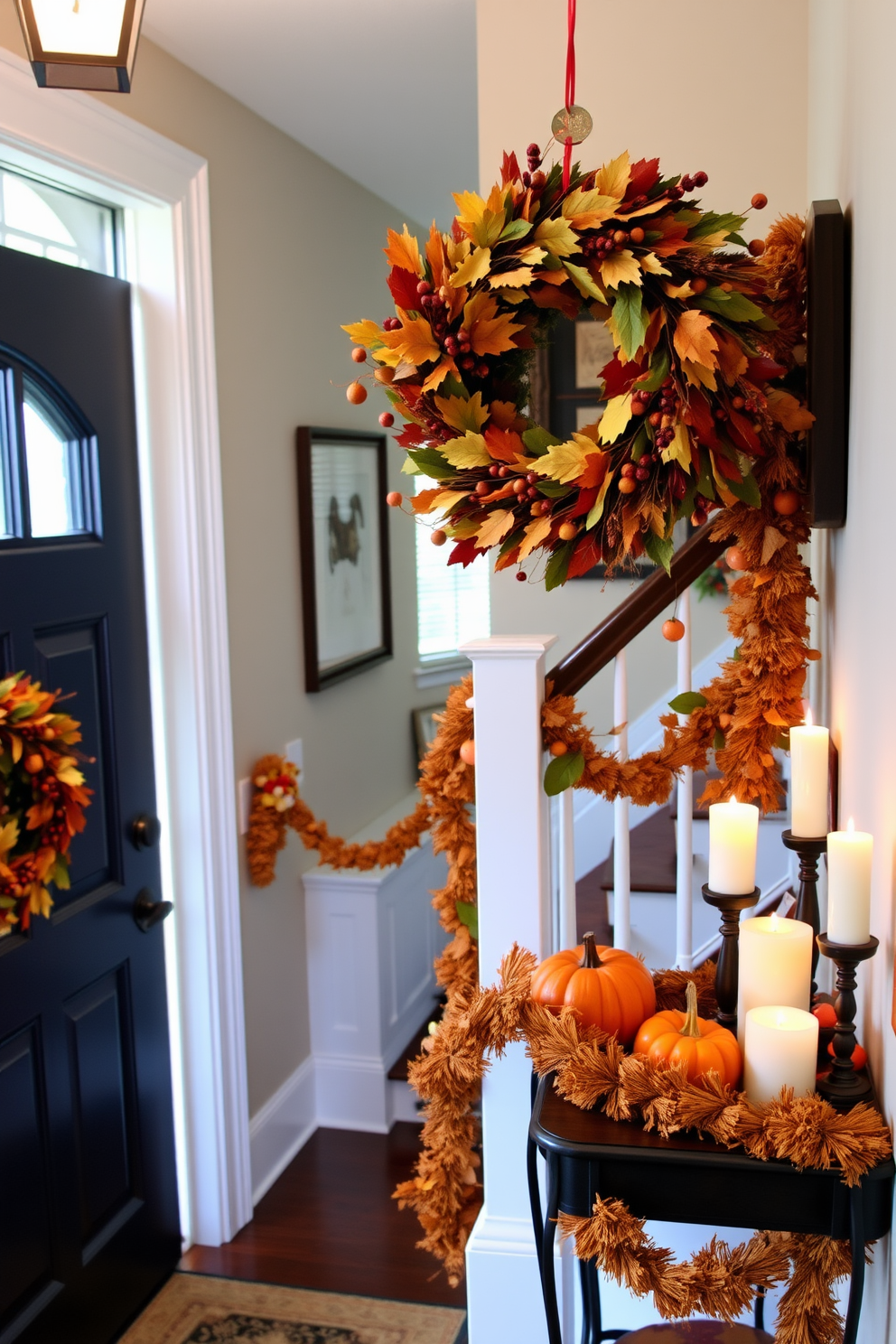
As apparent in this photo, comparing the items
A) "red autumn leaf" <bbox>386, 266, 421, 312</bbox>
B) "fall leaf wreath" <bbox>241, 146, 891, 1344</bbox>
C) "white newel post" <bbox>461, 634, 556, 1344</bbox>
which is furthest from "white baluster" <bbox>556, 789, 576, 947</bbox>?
"red autumn leaf" <bbox>386, 266, 421, 312</bbox>

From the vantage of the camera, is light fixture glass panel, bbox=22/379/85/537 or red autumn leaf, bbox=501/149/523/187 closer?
red autumn leaf, bbox=501/149/523/187

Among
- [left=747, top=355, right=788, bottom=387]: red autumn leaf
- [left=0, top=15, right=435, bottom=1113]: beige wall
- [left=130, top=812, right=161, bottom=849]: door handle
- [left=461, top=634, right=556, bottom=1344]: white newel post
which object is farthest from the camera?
[left=0, top=15, right=435, bottom=1113]: beige wall

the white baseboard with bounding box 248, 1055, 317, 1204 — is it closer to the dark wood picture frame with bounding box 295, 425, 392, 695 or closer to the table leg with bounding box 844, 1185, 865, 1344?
the dark wood picture frame with bounding box 295, 425, 392, 695

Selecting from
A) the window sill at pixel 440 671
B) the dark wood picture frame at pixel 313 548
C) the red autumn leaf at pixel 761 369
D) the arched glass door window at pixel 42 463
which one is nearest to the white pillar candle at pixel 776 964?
the red autumn leaf at pixel 761 369

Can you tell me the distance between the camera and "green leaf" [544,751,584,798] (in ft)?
6.20

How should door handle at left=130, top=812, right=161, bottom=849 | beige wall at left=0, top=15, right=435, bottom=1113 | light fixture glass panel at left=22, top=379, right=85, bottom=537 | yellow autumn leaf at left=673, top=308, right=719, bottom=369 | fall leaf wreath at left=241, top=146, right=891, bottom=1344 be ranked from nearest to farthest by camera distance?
fall leaf wreath at left=241, top=146, right=891, bottom=1344
yellow autumn leaf at left=673, top=308, right=719, bottom=369
light fixture glass panel at left=22, top=379, right=85, bottom=537
door handle at left=130, top=812, right=161, bottom=849
beige wall at left=0, top=15, right=435, bottom=1113

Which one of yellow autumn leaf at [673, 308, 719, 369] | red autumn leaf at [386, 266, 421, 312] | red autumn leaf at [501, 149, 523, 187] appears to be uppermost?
red autumn leaf at [501, 149, 523, 187]

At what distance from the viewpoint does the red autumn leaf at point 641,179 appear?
4.50 feet

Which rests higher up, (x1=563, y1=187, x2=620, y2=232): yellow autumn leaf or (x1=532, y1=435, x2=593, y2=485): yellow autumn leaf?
(x1=563, y1=187, x2=620, y2=232): yellow autumn leaf

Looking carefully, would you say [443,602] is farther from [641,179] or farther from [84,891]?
[641,179]

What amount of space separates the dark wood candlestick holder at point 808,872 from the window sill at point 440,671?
9.88ft

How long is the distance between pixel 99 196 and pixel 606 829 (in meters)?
2.05

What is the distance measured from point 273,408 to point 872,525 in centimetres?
222

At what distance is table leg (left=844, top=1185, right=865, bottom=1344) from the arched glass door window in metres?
1.79
